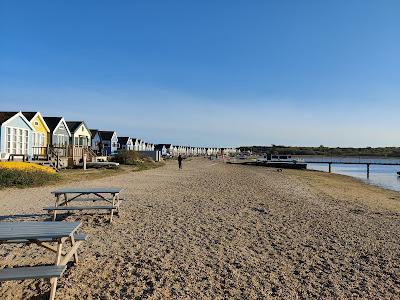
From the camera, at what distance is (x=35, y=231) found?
16.9 feet

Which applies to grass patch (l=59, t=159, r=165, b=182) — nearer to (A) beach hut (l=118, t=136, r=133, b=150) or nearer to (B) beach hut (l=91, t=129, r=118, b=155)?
(B) beach hut (l=91, t=129, r=118, b=155)

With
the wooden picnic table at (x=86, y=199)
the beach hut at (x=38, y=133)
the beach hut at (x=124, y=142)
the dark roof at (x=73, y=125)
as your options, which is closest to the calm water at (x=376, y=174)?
the wooden picnic table at (x=86, y=199)

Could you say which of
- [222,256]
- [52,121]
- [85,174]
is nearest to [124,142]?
[52,121]

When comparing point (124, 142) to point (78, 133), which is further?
point (124, 142)

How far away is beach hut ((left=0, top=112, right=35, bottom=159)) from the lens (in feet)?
85.8

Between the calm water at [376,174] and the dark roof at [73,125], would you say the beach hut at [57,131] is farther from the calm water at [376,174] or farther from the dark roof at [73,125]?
the calm water at [376,174]

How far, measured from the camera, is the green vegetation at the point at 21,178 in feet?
56.6

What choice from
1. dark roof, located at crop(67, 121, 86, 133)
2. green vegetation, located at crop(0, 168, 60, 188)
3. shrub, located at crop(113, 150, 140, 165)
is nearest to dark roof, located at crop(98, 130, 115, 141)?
dark roof, located at crop(67, 121, 86, 133)

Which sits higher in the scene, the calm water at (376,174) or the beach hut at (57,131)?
the beach hut at (57,131)

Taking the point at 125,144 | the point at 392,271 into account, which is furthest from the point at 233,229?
the point at 125,144

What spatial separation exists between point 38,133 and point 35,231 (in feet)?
102

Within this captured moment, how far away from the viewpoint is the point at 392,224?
11445mm

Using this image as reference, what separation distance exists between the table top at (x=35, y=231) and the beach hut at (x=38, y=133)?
27.1 m

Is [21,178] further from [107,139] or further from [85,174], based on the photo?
[107,139]
